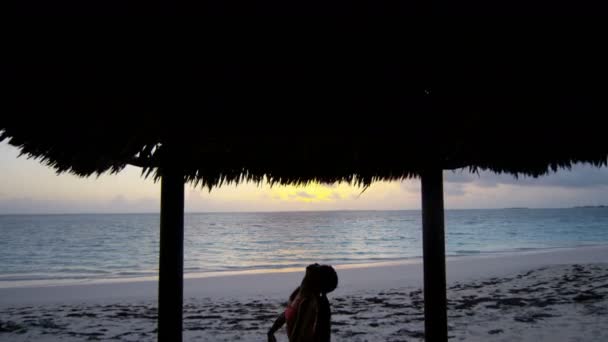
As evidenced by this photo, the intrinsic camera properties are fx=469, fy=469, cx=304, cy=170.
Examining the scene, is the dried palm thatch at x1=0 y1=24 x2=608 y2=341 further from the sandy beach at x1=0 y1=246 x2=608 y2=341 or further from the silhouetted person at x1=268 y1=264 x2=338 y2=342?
the sandy beach at x1=0 y1=246 x2=608 y2=341

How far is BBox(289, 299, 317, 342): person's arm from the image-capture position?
2.05 m

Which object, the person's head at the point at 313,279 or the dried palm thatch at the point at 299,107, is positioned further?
the person's head at the point at 313,279

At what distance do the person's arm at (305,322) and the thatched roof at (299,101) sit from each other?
A: 94 cm

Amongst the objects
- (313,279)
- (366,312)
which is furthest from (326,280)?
(366,312)

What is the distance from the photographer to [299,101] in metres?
2.29

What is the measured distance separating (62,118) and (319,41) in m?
1.32

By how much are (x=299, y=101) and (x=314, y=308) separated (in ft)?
3.20

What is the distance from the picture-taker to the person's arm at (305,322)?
2.05m

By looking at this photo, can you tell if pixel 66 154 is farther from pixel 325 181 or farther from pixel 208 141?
pixel 325 181

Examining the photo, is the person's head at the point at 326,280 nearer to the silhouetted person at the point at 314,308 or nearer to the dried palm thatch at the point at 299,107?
the silhouetted person at the point at 314,308

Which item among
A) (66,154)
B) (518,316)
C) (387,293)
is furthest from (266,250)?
(66,154)

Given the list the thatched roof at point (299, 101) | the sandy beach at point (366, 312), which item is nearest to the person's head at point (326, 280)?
the thatched roof at point (299, 101)

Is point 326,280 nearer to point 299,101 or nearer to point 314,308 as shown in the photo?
point 314,308

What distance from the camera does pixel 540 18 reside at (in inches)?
68.9
